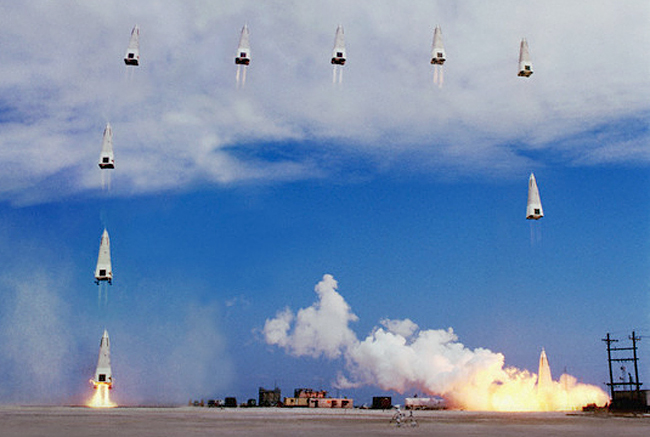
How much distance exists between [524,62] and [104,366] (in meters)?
85.5

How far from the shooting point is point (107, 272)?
9350 centimetres

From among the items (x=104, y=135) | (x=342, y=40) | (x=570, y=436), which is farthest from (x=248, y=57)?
(x=570, y=436)

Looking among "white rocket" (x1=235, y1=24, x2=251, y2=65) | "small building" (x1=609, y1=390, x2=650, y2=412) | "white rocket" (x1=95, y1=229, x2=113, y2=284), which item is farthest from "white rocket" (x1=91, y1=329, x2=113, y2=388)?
"small building" (x1=609, y1=390, x2=650, y2=412)

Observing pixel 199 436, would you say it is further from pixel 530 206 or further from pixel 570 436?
pixel 530 206

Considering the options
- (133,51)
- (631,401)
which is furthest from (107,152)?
(631,401)

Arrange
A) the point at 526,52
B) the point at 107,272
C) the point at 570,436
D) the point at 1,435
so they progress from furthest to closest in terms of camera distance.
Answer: the point at 107,272, the point at 526,52, the point at 570,436, the point at 1,435

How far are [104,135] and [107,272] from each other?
20.2m

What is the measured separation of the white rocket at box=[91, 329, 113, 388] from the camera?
11062 centimetres

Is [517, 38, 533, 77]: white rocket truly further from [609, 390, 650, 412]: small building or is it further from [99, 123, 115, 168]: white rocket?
[609, 390, 650, 412]: small building

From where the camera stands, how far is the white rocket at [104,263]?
93188mm

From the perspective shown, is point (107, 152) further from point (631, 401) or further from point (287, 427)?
point (631, 401)

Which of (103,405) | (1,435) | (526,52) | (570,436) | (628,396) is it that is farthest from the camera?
(103,405)

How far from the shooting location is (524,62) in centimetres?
8250

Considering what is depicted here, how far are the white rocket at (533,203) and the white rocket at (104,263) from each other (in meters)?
60.6
